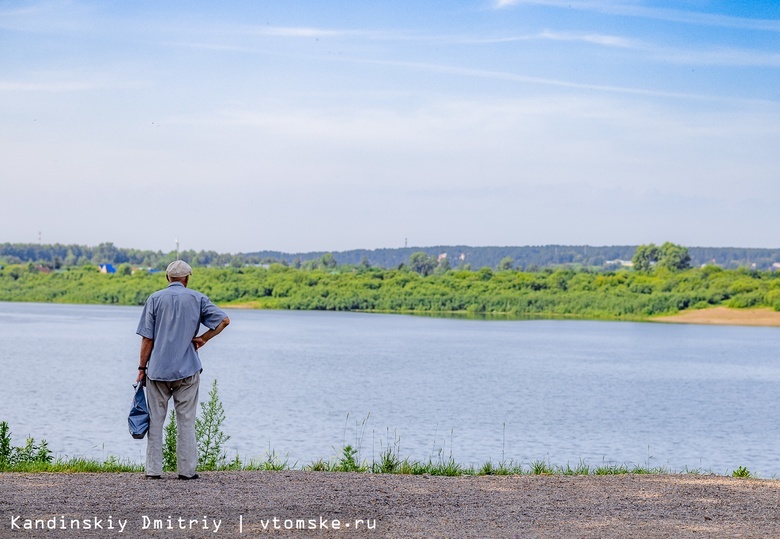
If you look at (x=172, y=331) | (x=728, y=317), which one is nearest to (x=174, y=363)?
(x=172, y=331)

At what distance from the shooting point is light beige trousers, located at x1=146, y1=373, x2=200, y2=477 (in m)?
8.19

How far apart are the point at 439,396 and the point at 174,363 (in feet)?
63.1

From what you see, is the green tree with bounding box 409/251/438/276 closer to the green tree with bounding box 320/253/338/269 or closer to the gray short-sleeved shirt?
the green tree with bounding box 320/253/338/269

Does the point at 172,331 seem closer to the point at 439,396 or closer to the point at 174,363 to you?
the point at 174,363

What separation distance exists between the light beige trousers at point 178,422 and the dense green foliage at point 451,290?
3321 inches

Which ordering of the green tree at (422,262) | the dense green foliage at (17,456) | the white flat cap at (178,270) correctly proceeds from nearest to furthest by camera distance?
1. the white flat cap at (178,270)
2. the dense green foliage at (17,456)
3. the green tree at (422,262)

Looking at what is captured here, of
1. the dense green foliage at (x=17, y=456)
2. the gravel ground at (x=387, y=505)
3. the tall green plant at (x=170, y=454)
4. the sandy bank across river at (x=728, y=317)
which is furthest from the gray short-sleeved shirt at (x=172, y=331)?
the sandy bank across river at (x=728, y=317)


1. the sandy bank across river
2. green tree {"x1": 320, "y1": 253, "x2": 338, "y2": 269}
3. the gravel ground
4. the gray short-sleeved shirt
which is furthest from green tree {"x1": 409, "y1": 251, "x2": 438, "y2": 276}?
the gray short-sleeved shirt

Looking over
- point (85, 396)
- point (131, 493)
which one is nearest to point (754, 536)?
point (131, 493)

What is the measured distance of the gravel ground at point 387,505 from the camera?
6.57 meters

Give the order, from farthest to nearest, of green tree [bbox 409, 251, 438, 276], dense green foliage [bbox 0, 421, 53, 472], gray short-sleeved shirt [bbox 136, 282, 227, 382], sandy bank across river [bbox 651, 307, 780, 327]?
green tree [bbox 409, 251, 438, 276] → sandy bank across river [bbox 651, 307, 780, 327] → dense green foliage [bbox 0, 421, 53, 472] → gray short-sleeved shirt [bbox 136, 282, 227, 382]

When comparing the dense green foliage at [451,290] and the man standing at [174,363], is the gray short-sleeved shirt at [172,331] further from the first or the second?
the dense green foliage at [451,290]

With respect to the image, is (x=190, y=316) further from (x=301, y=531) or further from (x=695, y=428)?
(x=695, y=428)

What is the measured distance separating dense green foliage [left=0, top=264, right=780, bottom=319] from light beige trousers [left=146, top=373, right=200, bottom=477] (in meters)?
84.4
